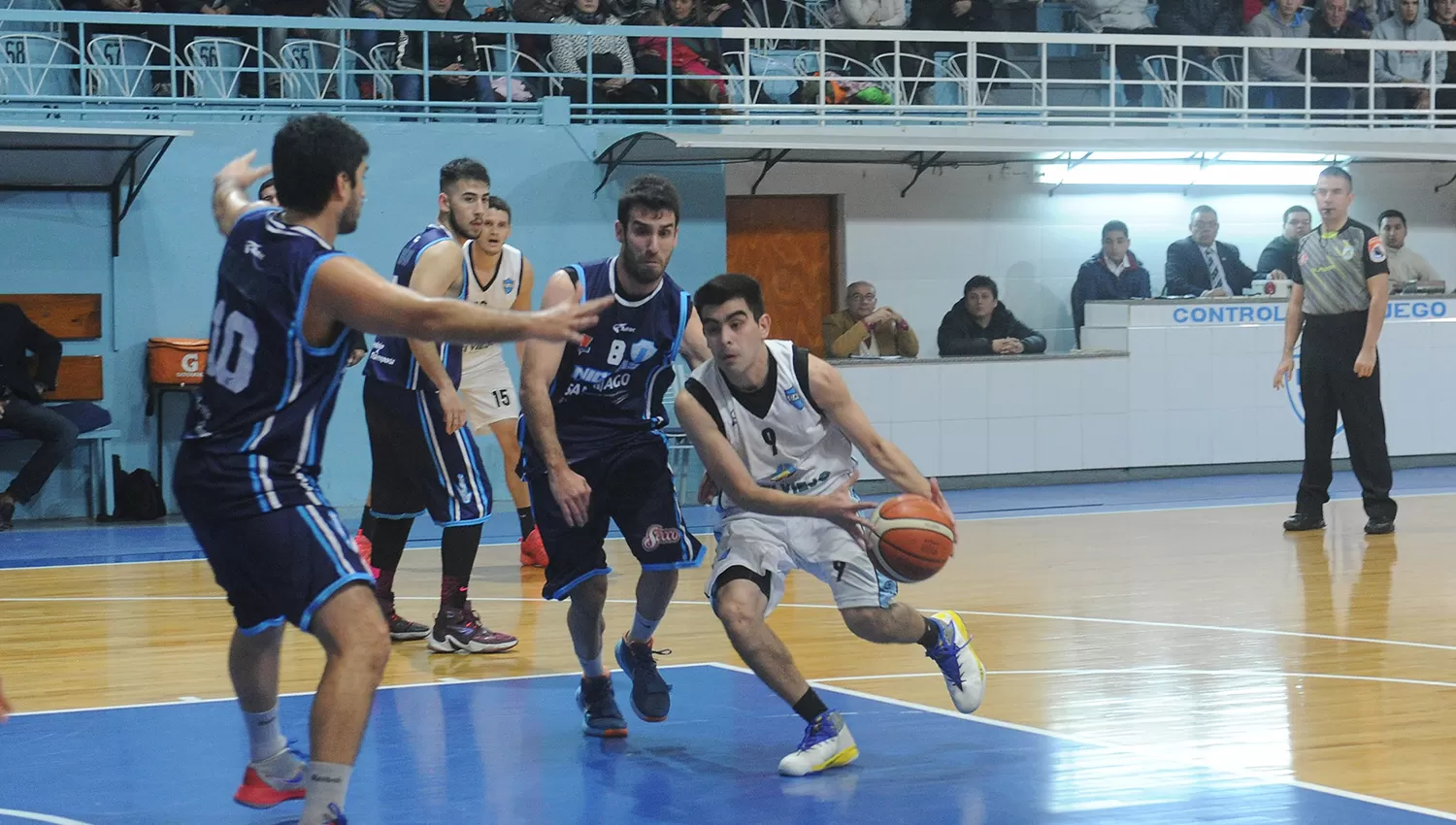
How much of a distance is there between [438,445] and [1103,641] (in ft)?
9.16

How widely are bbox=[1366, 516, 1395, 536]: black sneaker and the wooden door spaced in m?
4.98

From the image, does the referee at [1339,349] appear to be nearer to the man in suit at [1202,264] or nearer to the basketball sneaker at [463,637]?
the man in suit at [1202,264]

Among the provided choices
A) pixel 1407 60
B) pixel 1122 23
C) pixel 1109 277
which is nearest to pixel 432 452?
pixel 1109 277

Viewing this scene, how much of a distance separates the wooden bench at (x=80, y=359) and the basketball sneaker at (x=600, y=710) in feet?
23.6

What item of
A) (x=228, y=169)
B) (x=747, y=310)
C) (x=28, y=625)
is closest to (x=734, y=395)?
(x=747, y=310)

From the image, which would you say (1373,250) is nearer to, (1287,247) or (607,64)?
(1287,247)

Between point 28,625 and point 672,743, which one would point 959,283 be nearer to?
point 28,625

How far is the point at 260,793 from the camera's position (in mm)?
4539

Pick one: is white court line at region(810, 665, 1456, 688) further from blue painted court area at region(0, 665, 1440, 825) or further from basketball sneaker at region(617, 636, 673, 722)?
basketball sneaker at region(617, 636, 673, 722)

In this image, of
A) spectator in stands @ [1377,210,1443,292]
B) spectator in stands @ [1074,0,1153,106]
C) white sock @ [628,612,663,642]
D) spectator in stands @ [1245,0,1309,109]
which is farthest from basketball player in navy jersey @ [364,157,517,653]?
spectator in stands @ [1245,0,1309,109]

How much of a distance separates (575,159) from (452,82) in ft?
3.45

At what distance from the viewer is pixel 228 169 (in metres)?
4.88

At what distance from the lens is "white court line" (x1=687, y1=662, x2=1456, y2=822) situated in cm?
447

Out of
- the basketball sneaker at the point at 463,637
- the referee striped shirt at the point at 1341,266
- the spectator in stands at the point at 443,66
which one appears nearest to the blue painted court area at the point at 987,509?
the referee striped shirt at the point at 1341,266
